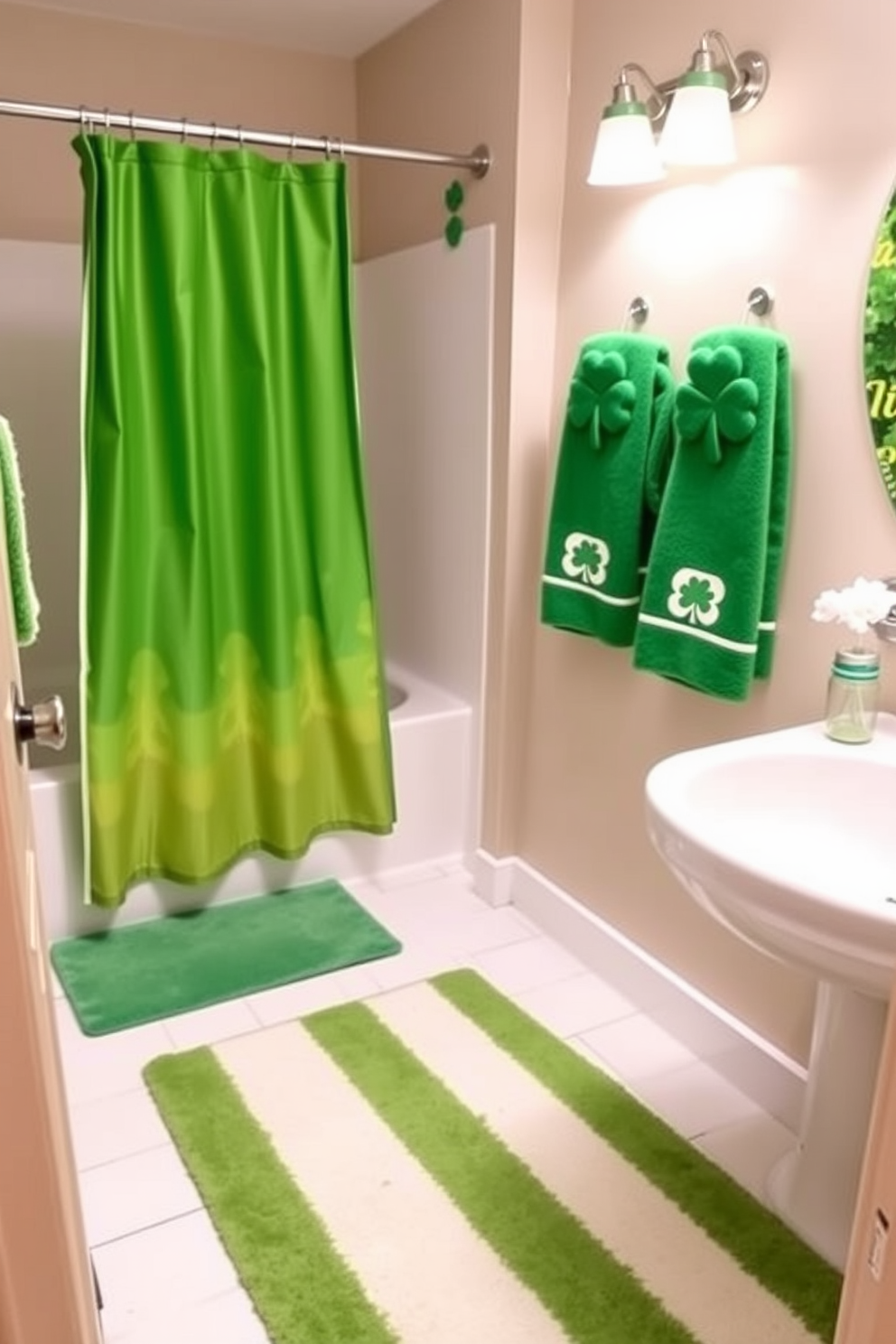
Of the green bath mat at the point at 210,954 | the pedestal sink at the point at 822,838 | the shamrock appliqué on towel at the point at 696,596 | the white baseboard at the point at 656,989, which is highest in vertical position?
the shamrock appliqué on towel at the point at 696,596

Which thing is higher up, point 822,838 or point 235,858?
point 822,838

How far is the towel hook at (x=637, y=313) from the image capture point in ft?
6.37

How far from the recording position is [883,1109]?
599 mm

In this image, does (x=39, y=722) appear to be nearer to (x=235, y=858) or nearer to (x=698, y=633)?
(x=698, y=633)

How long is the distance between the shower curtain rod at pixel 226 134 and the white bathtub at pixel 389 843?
Result: 48.9 inches

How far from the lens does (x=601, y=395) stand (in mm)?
1929

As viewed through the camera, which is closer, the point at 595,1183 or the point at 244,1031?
the point at 595,1183

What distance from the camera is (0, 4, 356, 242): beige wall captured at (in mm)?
2414

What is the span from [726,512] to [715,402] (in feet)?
0.59

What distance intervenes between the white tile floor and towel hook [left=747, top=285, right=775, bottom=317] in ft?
4.50

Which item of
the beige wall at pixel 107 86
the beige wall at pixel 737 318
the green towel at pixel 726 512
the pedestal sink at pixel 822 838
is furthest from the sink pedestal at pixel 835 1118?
the beige wall at pixel 107 86

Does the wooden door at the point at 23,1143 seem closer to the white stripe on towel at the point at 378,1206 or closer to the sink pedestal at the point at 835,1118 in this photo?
the white stripe on towel at the point at 378,1206

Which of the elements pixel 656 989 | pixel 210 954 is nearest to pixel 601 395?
pixel 656 989

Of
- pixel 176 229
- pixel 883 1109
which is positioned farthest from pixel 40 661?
pixel 883 1109
